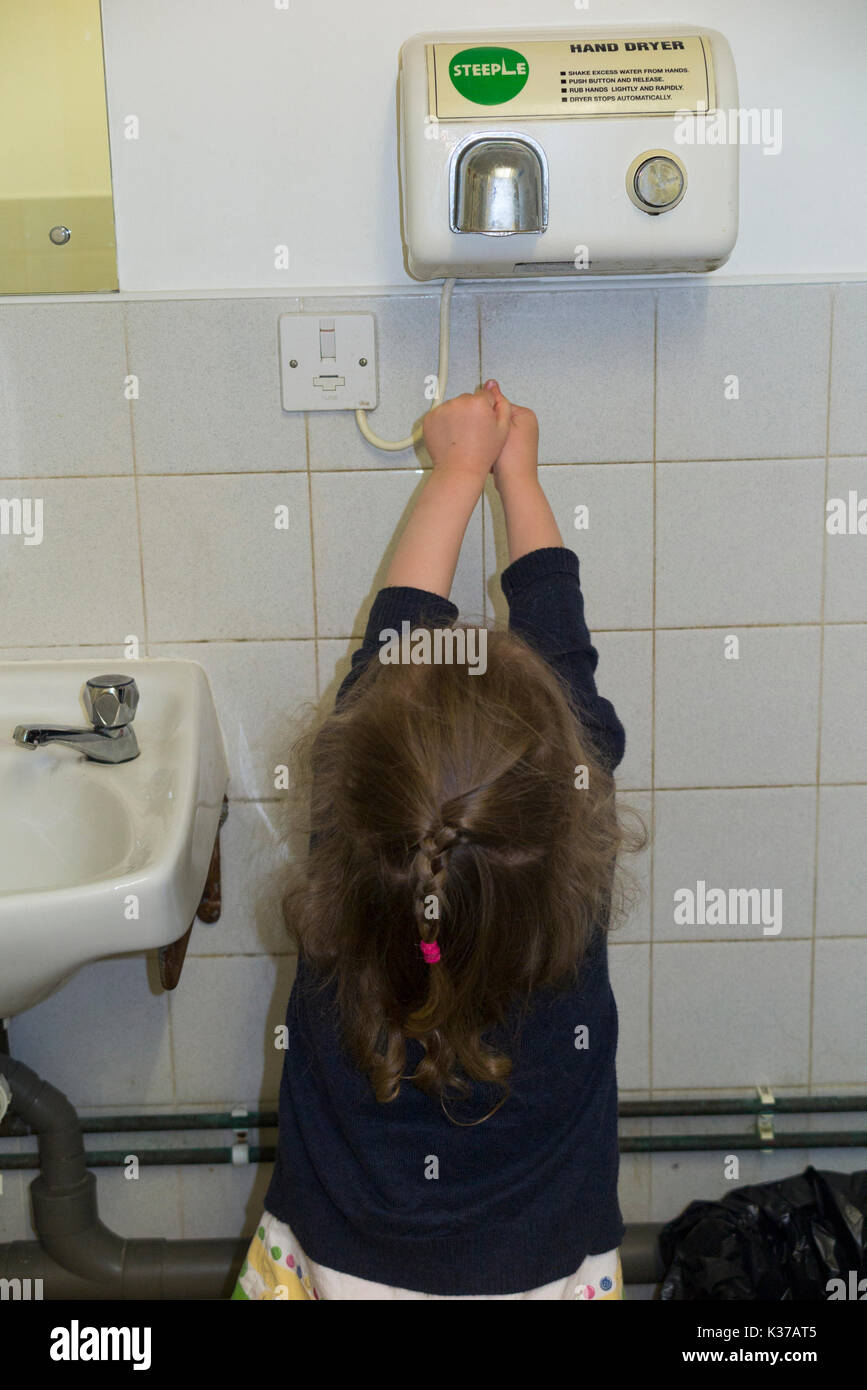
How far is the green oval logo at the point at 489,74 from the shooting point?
1.09 metres

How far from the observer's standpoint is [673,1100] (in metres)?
1.45

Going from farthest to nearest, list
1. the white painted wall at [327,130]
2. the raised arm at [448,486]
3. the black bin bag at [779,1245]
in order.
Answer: the black bin bag at [779,1245]
the white painted wall at [327,130]
the raised arm at [448,486]

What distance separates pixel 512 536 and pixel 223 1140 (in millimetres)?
850

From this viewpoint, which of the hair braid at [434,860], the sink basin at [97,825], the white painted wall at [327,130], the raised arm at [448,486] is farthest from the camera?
the white painted wall at [327,130]

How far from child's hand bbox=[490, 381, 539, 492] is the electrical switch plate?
16cm

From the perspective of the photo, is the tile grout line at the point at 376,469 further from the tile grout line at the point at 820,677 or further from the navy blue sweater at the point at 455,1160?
the navy blue sweater at the point at 455,1160

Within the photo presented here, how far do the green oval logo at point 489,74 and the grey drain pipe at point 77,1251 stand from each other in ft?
3.82

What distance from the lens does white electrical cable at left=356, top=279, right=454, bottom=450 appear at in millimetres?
1211

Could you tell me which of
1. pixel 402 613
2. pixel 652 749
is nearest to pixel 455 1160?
pixel 402 613

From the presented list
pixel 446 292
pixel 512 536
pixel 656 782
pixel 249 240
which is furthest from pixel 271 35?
pixel 656 782

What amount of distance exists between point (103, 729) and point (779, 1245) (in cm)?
99

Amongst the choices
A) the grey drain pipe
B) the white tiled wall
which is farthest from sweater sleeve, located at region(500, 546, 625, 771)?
the grey drain pipe

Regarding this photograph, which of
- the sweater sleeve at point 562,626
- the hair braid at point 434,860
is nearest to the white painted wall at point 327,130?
the sweater sleeve at point 562,626

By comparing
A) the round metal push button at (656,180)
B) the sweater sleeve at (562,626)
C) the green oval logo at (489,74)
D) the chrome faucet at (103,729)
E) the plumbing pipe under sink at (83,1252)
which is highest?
the green oval logo at (489,74)
